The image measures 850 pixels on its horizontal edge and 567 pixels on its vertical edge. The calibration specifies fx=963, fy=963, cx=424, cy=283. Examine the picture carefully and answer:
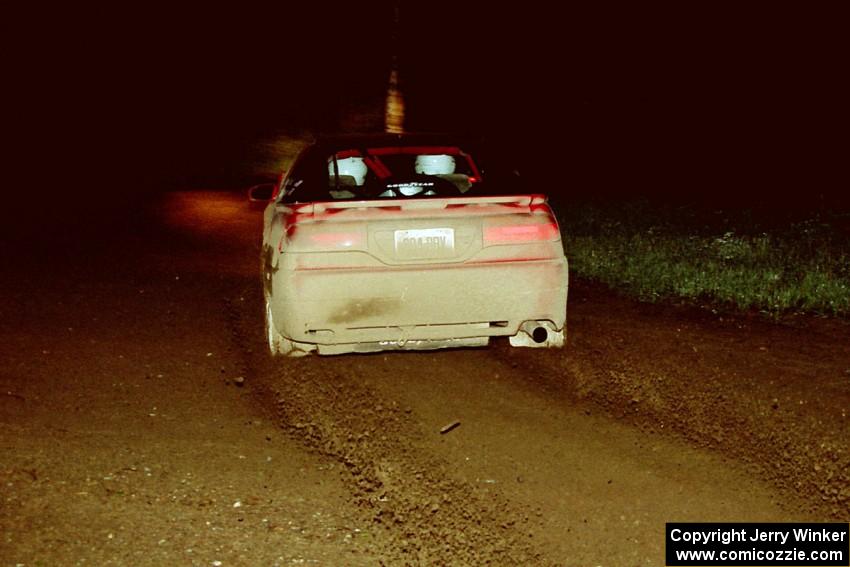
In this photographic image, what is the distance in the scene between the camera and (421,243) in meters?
5.56

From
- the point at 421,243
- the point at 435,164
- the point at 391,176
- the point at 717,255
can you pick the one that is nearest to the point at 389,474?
the point at 421,243

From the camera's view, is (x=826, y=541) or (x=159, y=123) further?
(x=159, y=123)

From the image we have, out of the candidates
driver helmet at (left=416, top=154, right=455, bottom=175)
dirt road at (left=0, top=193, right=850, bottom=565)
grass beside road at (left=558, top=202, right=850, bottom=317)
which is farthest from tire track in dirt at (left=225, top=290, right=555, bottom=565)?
grass beside road at (left=558, top=202, right=850, bottom=317)

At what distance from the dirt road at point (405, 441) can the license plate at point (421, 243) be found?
87 cm

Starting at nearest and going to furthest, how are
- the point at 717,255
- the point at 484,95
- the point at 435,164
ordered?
the point at 435,164 < the point at 717,255 < the point at 484,95

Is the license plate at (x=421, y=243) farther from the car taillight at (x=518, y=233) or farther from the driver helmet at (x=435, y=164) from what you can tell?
the driver helmet at (x=435, y=164)

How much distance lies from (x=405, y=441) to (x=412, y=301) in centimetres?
95

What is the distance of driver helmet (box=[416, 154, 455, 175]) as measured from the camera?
734 centimetres

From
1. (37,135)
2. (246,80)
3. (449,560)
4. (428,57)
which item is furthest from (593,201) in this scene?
(246,80)

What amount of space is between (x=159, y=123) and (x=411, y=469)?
41450 millimetres

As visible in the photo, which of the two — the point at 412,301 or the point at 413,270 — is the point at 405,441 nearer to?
the point at 412,301

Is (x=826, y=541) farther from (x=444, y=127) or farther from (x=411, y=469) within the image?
(x=444, y=127)

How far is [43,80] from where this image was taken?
4534 cm

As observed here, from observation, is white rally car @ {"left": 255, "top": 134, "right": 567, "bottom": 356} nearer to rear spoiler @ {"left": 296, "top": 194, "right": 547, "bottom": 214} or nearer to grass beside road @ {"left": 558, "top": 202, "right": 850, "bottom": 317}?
rear spoiler @ {"left": 296, "top": 194, "right": 547, "bottom": 214}
